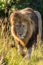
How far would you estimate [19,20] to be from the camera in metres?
5.45

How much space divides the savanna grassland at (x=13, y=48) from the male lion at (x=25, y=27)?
0.18 meters

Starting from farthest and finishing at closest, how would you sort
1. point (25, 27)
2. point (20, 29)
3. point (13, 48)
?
1. point (13, 48)
2. point (25, 27)
3. point (20, 29)

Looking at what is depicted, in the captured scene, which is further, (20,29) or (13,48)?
(13,48)

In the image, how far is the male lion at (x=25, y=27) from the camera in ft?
17.9

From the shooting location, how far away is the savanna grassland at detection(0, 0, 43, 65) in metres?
5.15

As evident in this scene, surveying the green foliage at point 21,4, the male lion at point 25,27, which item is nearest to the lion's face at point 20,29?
the male lion at point 25,27

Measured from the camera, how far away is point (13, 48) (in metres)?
6.09

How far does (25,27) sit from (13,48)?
74 cm

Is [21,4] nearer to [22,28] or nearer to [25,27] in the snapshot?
[25,27]

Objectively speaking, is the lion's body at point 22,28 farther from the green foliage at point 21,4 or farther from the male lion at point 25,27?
the green foliage at point 21,4

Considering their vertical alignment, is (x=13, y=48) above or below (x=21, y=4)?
below

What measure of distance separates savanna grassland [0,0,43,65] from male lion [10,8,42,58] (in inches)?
7.3

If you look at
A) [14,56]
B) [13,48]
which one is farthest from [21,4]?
[14,56]

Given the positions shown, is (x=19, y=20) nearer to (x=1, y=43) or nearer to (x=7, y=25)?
(x=1, y=43)
